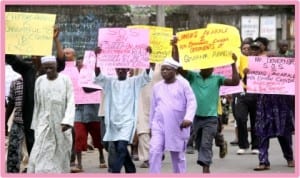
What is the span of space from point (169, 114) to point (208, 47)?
1.21m

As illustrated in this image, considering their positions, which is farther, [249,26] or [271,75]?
[249,26]

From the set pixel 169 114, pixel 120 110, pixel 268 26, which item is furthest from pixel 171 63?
pixel 268 26

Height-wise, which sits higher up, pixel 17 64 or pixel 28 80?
pixel 17 64

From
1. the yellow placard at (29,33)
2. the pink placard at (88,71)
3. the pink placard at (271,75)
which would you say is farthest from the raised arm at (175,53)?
the yellow placard at (29,33)

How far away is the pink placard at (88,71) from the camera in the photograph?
10.6 meters

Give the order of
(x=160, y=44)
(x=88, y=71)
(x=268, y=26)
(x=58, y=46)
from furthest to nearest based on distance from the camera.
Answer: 1. (x=268, y=26)
2. (x=88, y=71)
3. (x=160, y=44)
4. (x=58, y=46)

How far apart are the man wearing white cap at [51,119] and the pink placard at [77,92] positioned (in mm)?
2170

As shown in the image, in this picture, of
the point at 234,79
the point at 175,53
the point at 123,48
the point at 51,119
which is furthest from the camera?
the point at 175,53

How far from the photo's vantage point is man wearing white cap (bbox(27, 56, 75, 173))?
29.4 ft

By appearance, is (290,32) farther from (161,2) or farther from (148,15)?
(161,2)

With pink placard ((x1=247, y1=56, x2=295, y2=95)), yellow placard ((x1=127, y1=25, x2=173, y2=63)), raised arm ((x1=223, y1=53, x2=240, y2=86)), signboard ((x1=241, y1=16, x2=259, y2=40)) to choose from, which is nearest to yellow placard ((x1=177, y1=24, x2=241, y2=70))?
raised arm ((x1=223, y1=53, x2=240, y2=86))

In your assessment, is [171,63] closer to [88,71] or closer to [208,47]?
[208,47]

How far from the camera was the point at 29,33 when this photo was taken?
9484 millimetres

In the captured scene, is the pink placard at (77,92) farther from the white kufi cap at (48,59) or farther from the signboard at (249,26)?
the signboard at (249,26)
